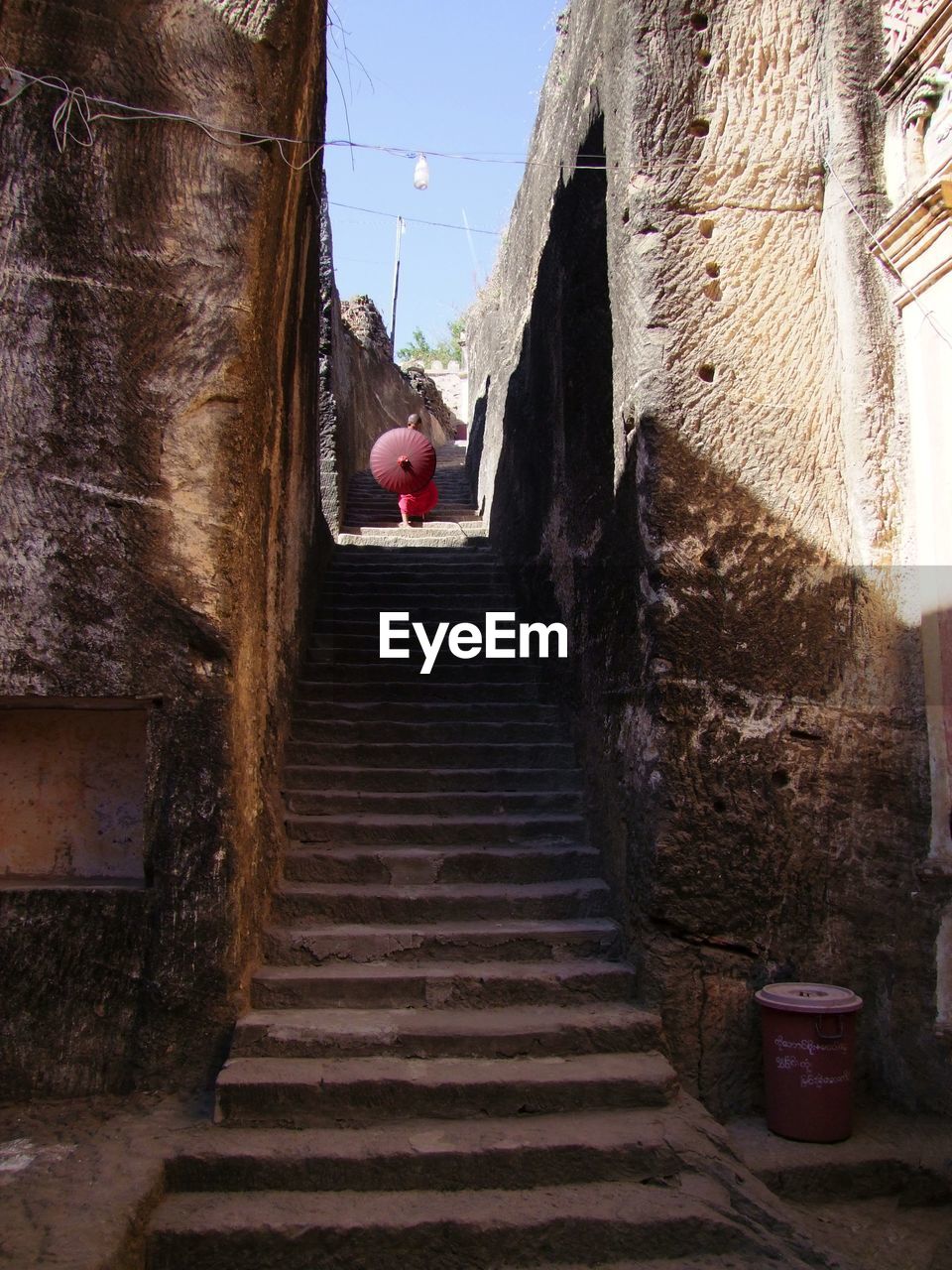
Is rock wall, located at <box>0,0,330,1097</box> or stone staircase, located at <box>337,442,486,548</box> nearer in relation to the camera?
rock wall, located at <box>0,0,330,1097</box>

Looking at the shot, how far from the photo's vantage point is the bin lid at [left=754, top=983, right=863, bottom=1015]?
12.9 ft

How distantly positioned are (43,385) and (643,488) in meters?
2.49

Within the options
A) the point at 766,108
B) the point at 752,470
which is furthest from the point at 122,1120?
the point at 766,108

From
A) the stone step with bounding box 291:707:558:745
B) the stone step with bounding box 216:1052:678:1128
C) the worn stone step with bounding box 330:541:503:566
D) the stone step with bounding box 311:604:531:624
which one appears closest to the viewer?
the stone step with bounding box 216:1052:678:1128

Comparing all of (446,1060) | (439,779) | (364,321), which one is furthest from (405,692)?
(364,321)

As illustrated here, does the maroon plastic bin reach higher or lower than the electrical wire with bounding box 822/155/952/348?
lower

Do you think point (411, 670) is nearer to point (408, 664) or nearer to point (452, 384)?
point (408, 664)

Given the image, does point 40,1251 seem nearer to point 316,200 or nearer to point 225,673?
point 225,673

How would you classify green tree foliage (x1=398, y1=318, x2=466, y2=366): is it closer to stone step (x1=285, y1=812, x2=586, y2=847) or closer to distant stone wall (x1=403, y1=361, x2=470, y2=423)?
distant stone wall (x1=403, y1=361, x2=470, y2=423)

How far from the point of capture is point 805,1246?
3135mm

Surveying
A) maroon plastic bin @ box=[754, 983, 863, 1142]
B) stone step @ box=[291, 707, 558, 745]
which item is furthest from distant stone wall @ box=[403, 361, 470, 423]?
maroon plastic bin @ box=[754, 983, 863, 1142]

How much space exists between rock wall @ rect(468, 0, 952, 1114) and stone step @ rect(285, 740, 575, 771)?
846mm

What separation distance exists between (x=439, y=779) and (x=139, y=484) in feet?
8.07

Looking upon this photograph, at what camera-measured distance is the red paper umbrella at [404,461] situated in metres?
11.0
